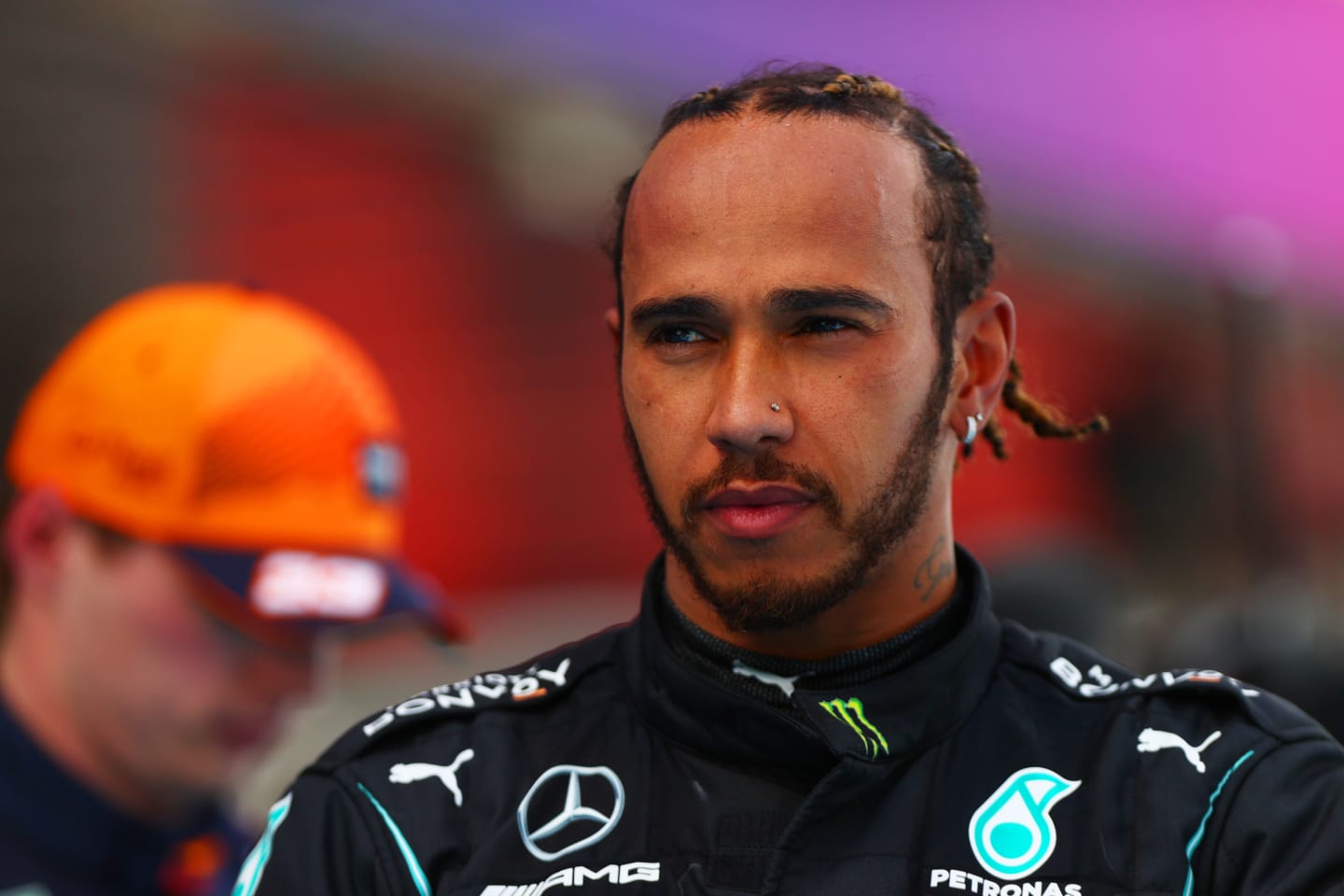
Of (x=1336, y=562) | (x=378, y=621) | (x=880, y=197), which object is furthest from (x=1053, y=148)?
(x=880, y=197)

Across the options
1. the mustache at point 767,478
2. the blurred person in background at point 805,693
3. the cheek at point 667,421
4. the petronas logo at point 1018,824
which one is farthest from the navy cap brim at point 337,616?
the petronas logo at point 1018,824

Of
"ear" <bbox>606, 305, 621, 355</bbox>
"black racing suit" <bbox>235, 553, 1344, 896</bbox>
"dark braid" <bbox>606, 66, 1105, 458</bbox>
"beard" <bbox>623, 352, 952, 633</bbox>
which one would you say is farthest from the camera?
"ear" <bbox>606, 305, 621, 355</bbox>

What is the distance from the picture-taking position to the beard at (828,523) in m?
2.11

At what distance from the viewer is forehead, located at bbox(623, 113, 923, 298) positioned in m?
2.15

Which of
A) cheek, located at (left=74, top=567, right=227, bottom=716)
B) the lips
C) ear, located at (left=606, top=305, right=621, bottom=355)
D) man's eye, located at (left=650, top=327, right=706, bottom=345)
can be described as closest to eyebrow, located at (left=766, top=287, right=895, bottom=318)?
man's eye, located at (left=650, top=327, right=706, bottom=345)

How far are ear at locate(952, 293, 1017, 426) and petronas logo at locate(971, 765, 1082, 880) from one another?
0.53 m

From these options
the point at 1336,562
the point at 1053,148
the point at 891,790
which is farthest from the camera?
the point at 1336,562

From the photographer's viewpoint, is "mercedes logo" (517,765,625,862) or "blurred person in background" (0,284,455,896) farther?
"blurred person in background" (0,284,455,896)

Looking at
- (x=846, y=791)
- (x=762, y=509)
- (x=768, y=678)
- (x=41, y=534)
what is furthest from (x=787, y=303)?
(x=41, y=534)

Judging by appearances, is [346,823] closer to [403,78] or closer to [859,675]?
[859,675]

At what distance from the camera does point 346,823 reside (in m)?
2.13

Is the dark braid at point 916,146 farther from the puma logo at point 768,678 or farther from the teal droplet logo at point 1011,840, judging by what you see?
the teal droplet logo at point 1011,840

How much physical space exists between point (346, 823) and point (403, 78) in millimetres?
6639

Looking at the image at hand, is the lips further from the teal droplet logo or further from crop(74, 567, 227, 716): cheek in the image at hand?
crop(74, 567, 227, 716): cheek
